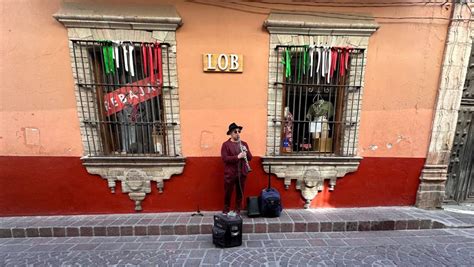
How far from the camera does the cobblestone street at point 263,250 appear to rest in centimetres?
295

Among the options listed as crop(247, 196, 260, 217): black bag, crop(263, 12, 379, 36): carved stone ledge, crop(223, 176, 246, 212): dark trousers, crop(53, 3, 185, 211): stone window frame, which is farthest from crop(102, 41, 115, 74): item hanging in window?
crop(247, 196, 260, 217): black bag

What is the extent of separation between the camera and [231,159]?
11.5ft

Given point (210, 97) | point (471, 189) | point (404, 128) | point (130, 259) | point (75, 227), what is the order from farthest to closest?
1. point (471, 189)
2. point (404, 128)
3. point (210, 97)
4. point (75, 227)
5. point (130, 259)

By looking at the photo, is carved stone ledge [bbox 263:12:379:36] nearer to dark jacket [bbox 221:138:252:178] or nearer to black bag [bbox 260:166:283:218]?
dark jacket [bbox 221:138:252:178]

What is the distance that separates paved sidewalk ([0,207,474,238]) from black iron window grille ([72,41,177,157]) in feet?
3.84

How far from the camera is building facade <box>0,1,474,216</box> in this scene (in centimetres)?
356

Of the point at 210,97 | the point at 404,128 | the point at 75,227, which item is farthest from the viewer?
the point at 404,128

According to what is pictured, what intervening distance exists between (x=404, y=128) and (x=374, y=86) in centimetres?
102

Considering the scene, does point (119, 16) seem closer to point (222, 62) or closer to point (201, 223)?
point (222, 62)

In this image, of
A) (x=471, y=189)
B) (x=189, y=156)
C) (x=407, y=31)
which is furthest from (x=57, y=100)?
(x=471, y=189)

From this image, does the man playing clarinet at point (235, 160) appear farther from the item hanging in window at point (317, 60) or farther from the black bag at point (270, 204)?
the item hanging in window at point (317, 60)

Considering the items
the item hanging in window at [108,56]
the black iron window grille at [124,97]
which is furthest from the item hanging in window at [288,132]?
the item hanging in window at [108,56]

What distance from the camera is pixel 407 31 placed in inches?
150

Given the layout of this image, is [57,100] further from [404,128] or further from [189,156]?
[404,128]
